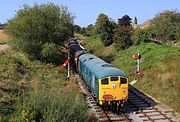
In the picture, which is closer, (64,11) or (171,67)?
(171,67)

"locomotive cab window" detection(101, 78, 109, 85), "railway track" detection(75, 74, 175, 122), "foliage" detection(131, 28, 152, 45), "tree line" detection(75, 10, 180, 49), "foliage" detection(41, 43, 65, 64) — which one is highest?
"tree line" detection(75, 10, 180, 49)

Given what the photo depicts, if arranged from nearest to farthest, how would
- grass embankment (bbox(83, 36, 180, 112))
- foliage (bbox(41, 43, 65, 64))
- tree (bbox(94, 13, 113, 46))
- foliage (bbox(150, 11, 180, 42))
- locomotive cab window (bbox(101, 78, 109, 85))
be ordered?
locomotive cab window (bbox(101, 78, 109, 85)) < grass embankment (bbox(83, 36, 180, 112)) < foliage (bbox(41, 43, 65, 64)) < foliage (bbox(150, 11, 180, 42)) < tree (bbox(94, 13, 113, 46))

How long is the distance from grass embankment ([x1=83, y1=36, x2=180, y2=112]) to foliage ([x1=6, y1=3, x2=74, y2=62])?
870cm

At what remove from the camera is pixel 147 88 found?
79.8 ft

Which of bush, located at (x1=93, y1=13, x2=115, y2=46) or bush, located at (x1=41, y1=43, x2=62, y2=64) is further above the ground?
bush, located at (x1=93, y1=13, x2=115, y2=46)

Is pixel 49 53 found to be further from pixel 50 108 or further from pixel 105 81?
pixel 50 108

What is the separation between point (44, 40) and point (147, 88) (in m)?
18.0

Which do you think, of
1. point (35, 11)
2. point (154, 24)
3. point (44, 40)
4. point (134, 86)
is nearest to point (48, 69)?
point (44, 40)

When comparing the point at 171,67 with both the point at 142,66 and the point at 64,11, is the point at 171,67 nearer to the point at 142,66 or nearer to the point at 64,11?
the point at 142,66

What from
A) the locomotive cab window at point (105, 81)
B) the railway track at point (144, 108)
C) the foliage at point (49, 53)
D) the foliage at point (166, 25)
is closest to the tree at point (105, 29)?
the foliage at point (166, 25)

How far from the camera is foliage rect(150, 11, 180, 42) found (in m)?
43.7

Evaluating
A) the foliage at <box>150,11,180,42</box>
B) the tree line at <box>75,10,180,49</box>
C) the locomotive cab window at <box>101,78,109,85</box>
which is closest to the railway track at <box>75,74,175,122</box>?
the locomotive cab window at <box>101,78,109,85</box>

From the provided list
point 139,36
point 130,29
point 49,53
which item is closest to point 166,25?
point 130,29

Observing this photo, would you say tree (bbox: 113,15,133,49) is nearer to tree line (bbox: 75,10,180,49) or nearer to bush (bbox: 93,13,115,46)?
tree line (bbox: 75,10,180,49)
